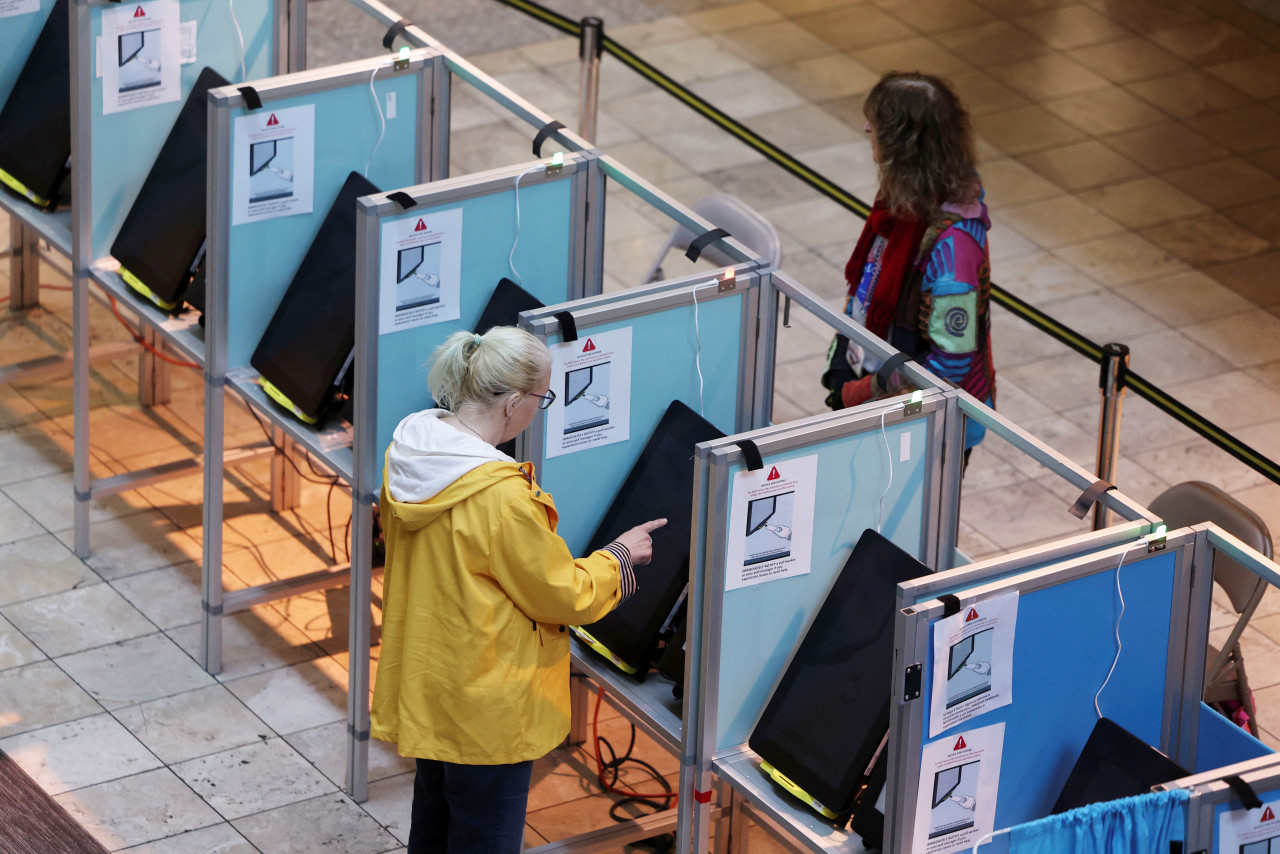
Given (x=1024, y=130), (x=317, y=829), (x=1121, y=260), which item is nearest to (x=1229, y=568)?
(x=317, y=829)

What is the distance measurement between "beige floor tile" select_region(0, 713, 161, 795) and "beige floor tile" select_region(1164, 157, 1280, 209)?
16.0ft

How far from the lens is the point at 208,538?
4.92 m

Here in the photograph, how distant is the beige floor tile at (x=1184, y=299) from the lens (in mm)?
6898

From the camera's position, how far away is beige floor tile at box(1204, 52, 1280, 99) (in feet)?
27.9

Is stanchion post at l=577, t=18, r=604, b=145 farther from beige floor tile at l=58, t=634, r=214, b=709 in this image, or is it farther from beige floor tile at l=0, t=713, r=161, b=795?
beige floor tile at l=0, t=713, r=161, b=795

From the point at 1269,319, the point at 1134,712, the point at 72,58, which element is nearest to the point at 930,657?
the point at 1134,712

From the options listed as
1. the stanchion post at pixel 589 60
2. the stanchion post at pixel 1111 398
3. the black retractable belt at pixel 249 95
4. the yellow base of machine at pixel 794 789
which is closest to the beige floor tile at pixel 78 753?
the black retractable belt at pixel 249 95

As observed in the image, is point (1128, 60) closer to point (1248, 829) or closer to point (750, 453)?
point (750, 453)

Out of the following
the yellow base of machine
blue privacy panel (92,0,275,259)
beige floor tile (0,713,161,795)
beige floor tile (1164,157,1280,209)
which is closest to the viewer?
the yellow base of machine

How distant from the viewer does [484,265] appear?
4.38m

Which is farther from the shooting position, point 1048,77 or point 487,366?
point 1048,77

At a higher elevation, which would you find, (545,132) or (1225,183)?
(545,132)

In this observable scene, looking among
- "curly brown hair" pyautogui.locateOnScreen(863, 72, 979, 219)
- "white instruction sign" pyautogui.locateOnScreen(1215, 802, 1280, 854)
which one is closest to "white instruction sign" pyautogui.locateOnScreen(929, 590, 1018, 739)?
"white instruction sign" pyautogui.locateOnScreen(1215, 802, 1280, 854)

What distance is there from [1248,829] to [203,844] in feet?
8.10
